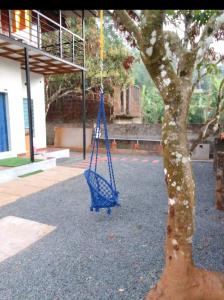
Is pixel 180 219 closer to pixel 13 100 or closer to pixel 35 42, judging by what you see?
pixel 13 100

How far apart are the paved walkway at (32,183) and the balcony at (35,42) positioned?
3.69m

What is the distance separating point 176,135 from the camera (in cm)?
206

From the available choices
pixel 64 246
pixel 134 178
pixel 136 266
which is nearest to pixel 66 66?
pixel 134 178

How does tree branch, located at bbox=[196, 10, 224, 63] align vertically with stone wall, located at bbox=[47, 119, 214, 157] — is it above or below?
above

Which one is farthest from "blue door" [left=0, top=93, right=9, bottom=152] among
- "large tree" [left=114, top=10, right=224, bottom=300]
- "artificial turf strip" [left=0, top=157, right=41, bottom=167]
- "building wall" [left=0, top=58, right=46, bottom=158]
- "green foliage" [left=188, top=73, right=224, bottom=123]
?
"green foliage" [left=188, top=73, right=224, bottom=123]

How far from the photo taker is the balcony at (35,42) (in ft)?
24.3

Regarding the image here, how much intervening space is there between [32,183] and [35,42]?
5347 millimetres

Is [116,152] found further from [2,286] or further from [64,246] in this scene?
[2,286]

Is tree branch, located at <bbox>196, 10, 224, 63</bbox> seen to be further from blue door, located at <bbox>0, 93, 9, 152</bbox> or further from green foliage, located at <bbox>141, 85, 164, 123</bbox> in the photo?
green foliage, located at <bbox>141, 85, 164, 123</bbox>

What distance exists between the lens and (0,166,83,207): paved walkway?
5.70m

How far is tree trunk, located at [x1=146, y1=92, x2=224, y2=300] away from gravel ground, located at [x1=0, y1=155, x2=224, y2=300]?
46cm

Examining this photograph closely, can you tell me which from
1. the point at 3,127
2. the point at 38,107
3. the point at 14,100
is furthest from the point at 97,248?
the point at 38,107

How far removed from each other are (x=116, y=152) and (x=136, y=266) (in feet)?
30.5

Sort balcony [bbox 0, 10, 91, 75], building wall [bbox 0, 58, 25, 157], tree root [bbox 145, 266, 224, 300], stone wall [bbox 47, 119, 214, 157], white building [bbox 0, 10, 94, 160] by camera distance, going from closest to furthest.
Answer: tree root [bbox 145, 266, 224, 300], balcony [bbox 0, 10, 91, 75], white building [bbox 0, 10, 94, 160], building wall [bbox 0, 58, 25, 157], stone wall [bbox 47, 119, 214, 157]
